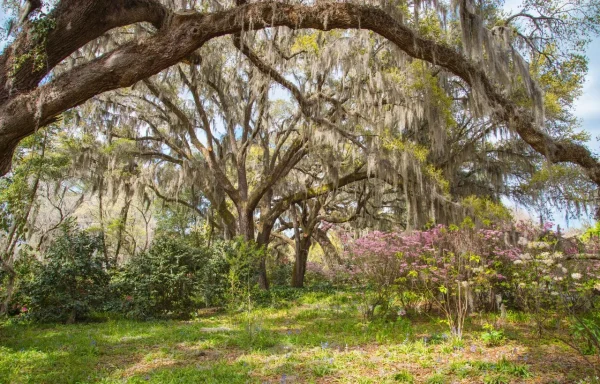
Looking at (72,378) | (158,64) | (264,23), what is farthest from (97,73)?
(72,378)

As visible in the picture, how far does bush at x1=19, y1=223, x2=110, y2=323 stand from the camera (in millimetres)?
8500

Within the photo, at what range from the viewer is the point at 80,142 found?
12.5m

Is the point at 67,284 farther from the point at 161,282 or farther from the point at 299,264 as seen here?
the point at 299,264

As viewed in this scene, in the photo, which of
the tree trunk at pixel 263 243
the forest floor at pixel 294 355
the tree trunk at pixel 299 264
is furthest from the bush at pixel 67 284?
the tree trunk at pixel 299 264

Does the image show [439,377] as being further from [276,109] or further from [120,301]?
[276,109]

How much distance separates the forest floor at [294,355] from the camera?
149 inches

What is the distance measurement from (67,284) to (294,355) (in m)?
6.50

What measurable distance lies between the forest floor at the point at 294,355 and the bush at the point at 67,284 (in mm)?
1152

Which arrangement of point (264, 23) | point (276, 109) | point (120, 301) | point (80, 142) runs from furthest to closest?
point (276, 109) < point (80, 142) < point (120, 301) < point (264, 23)

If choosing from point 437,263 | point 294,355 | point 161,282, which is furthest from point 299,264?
point 294,355

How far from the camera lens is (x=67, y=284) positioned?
8719mm

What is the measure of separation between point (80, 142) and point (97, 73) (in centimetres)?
1042

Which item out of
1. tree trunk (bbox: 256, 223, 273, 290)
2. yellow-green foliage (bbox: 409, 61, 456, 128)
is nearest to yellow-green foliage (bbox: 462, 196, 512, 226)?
yellow-green foliage (bbox: 409, 61, 456, 128)

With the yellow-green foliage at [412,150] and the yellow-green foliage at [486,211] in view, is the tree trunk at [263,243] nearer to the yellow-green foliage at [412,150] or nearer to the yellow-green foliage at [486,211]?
the yellow-green foliage at [412,150]
